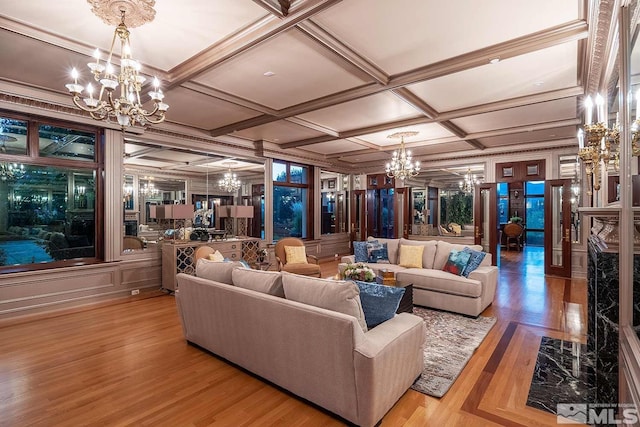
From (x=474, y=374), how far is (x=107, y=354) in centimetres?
355

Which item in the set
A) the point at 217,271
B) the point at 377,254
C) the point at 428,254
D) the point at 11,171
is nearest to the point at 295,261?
the point at 377,254

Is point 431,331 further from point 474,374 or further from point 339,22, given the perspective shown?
point 339,22

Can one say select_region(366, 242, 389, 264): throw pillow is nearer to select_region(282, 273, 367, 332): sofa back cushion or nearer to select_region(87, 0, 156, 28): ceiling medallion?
select_region(282, 273, 367, 332): sofa back cushion

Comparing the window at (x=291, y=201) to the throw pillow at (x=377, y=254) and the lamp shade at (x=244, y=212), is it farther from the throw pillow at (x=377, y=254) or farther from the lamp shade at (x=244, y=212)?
the throw pillow at (x=377, y=254)

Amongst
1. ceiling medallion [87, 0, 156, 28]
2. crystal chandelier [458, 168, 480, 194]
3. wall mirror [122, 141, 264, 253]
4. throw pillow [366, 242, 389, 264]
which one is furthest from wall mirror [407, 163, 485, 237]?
ceiling medallion [87, 0, 156, 28]

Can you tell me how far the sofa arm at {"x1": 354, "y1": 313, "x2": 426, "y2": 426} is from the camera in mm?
2000

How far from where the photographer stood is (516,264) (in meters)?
8.50

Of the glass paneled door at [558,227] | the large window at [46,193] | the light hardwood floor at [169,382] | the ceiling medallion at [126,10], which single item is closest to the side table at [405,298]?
the light hardwood floor at [169,382]

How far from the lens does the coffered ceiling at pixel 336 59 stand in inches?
101

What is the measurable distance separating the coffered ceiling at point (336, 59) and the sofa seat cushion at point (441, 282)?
8.20 ft

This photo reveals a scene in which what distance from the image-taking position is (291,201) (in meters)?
8.45

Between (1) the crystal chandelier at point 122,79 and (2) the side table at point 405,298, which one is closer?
(1) the crystal chandelier at point 122,79

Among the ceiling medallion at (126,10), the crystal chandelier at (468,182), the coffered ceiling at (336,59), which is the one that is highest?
the coffered ceiling at (336,59)

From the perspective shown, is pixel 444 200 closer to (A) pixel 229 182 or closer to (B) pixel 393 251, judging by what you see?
(B) pixel 393 251
